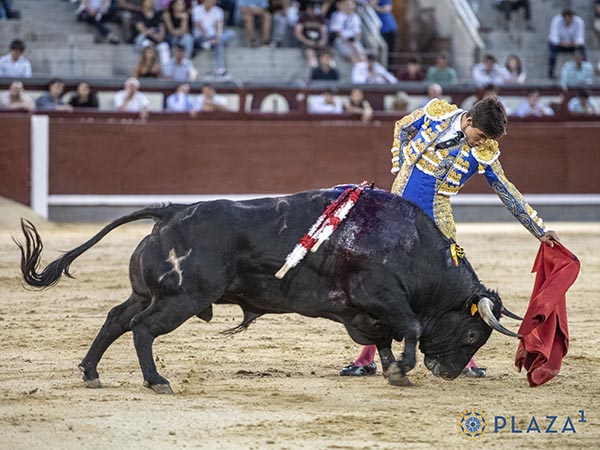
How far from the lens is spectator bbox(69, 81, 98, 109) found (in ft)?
36.8

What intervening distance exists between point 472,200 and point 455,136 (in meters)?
7.83

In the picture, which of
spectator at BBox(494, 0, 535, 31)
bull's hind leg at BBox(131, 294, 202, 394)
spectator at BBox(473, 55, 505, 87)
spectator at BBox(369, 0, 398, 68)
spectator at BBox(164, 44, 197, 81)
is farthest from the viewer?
spectator at BBox(494, 0, 535, 31)

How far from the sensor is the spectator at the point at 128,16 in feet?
41.0

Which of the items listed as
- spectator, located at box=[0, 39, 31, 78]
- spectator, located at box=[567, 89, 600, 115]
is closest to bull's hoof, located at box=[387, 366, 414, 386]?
spectator, located at box=[0, 39, 31, 78]

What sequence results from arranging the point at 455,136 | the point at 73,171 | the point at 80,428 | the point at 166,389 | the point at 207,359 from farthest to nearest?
1. the point at 73,171
2. the point at 207,359
3. the point at 455,136
4. the point at 166,389
5. the point at 80,428

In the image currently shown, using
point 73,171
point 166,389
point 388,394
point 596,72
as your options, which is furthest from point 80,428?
point 596,72

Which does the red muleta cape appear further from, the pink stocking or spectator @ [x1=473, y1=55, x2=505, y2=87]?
spectator @ [x1=473, y1=55, x2=505, y2=87]

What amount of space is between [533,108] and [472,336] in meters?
8.28

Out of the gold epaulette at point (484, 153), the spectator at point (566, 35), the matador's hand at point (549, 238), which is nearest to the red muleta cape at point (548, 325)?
the matador's hand at point (549, 238)

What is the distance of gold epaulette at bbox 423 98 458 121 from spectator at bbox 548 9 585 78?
1010cm

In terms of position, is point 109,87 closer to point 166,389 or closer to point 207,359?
point 207,359

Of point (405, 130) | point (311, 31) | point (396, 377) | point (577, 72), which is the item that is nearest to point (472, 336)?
point (396, 377)

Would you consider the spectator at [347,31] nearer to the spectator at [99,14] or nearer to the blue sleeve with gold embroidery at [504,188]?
the spectator at [99,14]

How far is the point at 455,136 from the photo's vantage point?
4523 mm
